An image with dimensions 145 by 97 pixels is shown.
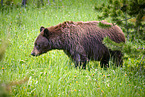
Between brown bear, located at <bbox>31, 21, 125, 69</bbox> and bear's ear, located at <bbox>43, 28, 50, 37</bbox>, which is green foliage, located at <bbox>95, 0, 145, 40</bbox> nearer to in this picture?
brown bear, located at <bbox>31, 21, 125, 69</bbox>

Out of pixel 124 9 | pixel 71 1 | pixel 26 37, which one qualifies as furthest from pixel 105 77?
pixel 71 1

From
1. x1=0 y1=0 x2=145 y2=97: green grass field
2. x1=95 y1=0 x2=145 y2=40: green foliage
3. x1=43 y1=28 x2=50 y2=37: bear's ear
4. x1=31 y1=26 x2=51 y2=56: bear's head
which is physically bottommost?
x1=0 y1=0 x2=145 y2=97: green grass field

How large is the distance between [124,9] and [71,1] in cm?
1527

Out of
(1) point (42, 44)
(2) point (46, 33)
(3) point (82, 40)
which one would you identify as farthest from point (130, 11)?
(1) point (42, 44)

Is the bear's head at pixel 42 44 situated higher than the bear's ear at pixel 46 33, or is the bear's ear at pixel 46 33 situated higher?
the bear's ear at pixel 46 33

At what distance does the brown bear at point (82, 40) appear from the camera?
525 centimetres

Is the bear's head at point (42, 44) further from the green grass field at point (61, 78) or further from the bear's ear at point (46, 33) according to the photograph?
the green grass field at point (61, 78)

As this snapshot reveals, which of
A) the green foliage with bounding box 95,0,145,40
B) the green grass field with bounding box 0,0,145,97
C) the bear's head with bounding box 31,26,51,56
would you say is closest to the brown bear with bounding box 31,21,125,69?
the bear's head with bounding box 31,26,51,56

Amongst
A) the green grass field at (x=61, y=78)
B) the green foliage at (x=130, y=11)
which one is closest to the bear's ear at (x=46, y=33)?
the green grass field at (x=61, y=78)

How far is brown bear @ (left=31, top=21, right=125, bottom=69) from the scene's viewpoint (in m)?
5.25

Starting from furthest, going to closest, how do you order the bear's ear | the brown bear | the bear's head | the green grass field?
the bear's head < the bear's ear < the brown bear < the green grass field

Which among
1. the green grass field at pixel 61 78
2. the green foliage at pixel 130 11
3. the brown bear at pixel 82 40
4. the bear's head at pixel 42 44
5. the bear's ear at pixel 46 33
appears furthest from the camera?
the bear's head at pixel 42 44

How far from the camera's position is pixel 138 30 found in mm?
3615

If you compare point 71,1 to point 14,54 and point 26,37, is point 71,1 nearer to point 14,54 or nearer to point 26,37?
point 26,37
